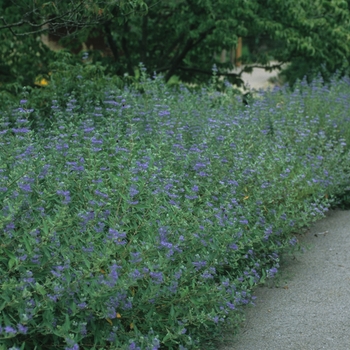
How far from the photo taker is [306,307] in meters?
5.12

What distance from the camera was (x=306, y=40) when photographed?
1022cm

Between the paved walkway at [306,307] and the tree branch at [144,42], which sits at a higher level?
the tree branch at [144,42]

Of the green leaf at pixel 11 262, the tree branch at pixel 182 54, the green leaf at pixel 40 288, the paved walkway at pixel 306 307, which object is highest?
the green leaf at pixel 11 262

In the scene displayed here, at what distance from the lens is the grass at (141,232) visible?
3625 mm

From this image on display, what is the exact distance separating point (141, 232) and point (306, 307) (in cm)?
155

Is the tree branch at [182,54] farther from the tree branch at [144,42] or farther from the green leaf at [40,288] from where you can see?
the green leaf at [40,288]

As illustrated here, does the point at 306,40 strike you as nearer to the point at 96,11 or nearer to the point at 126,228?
the point at 96,11

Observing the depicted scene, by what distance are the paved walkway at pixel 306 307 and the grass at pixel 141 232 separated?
0.51 feet

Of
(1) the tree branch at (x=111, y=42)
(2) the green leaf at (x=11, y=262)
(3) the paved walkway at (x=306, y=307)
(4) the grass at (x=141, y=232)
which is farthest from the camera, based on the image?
(1) the tree branch at (x=111, y=42)

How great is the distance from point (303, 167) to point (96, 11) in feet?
8.02

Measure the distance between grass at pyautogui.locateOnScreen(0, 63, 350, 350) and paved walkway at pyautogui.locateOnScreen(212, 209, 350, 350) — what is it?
0.51 feet

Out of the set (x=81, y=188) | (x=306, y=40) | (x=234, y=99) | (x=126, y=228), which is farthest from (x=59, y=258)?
(x=306, y=40)

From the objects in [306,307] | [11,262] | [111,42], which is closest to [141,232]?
[11,262]

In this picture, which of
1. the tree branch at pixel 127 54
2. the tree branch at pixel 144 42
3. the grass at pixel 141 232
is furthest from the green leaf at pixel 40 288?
the tree branch at pixel 144 42
